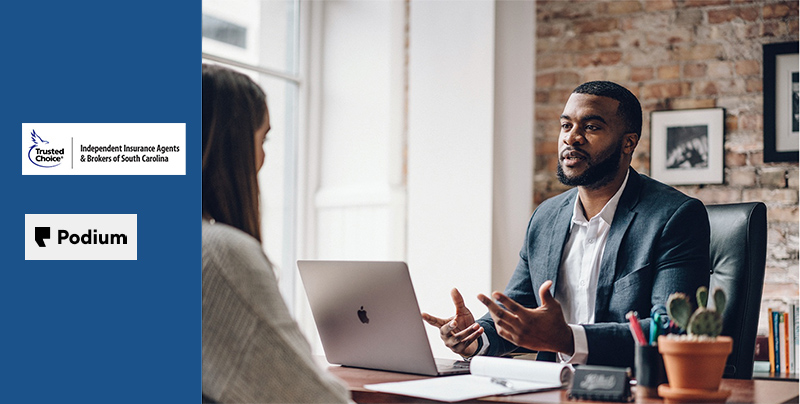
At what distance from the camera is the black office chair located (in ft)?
6.67

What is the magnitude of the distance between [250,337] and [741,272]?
140 cm

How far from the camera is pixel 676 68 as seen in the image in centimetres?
343

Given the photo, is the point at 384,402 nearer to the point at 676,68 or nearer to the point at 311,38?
the point at 676,68

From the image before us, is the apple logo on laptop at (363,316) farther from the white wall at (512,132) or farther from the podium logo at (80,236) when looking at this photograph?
the white wall at (512,132)

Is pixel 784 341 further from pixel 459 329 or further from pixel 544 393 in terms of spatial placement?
pixel 544 393

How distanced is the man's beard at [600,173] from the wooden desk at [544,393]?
0.67m

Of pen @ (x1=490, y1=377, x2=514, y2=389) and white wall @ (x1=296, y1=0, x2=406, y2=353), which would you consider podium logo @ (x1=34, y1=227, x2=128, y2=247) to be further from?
white wall @ (x1=296, y1=0, x2=406, y2=353)

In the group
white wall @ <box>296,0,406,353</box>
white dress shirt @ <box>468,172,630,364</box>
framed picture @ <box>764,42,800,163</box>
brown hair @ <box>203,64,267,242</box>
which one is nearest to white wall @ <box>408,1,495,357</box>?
white wall @ <box>296,0,406,353</box>

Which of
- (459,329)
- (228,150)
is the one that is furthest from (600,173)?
(228,150)

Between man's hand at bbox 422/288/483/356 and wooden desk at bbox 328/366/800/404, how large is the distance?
8.6 inches

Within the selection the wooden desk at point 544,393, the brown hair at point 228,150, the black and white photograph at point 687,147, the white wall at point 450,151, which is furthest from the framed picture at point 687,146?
the brown hair at point 228,150

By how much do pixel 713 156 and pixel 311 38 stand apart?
190 centimetres

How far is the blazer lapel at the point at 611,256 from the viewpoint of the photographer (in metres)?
1.93

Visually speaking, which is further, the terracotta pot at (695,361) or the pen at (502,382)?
the pen at (502,382)
